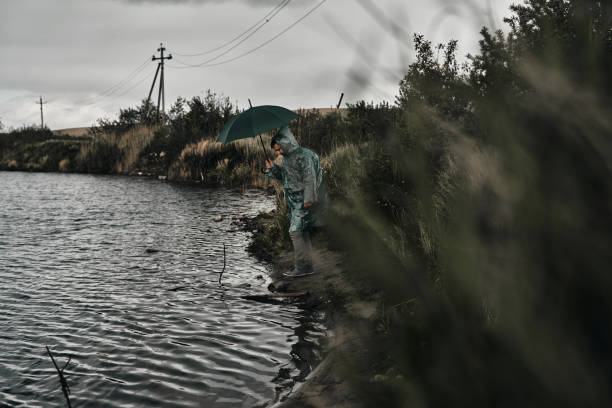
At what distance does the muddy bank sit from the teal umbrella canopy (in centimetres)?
196

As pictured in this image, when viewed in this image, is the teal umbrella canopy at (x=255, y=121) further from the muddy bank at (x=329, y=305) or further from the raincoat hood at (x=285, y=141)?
the muddy bank at (x=329, y=305)

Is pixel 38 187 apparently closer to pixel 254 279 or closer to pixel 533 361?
pixel 254 279

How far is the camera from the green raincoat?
6.39m

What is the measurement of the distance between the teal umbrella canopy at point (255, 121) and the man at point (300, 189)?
0.96ft

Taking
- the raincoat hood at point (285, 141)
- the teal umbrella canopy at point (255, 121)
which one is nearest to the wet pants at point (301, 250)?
the raincoat hood at point (285, 141)

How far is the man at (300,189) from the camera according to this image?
252 inches

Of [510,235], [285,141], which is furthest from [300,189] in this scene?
[510,235]

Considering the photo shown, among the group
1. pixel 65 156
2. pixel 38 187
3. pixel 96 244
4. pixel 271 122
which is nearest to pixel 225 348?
pixel 271 122

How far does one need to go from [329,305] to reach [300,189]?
2.01 m

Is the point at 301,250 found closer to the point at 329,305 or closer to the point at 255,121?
the point at 329,305

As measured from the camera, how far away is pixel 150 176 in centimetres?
2567

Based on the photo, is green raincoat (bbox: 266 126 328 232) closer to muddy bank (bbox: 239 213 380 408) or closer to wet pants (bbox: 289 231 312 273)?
wet pants (bbox: 289 231 312 273)

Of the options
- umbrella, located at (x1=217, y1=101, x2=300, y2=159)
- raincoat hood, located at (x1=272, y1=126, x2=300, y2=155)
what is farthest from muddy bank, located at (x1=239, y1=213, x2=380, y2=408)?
umbrella, located at (x1=217, y1=101, x2=300, y2=159)

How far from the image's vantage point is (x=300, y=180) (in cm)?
661
